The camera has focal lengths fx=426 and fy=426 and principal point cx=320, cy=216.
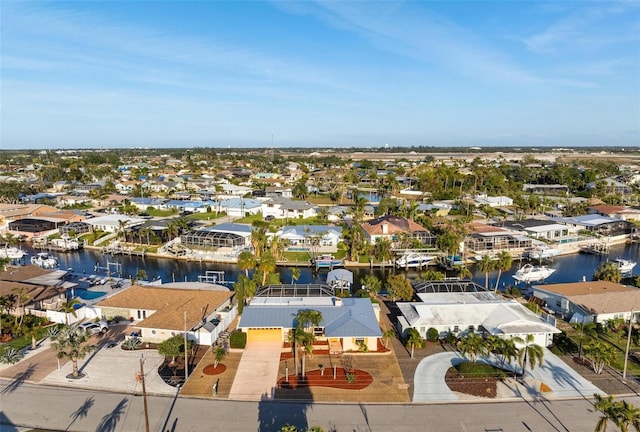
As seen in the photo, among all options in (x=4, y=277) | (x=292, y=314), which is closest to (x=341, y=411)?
(x=292, y=314)

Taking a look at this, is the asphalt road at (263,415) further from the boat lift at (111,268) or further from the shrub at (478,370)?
the boat lift at (111,268)

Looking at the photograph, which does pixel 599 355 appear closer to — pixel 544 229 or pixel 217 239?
pixel 544 229

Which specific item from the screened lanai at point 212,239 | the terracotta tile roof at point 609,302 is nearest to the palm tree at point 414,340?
the terracotta tile roof at point 609,302

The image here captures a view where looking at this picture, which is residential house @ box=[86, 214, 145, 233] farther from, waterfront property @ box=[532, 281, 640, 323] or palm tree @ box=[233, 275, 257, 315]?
waterfront property @ box=[532, 281, 640, 323]

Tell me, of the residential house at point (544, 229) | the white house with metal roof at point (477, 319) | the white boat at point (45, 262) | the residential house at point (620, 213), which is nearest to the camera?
the white house with metal roof at point (477, 319)

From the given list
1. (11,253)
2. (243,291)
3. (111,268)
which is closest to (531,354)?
(243,291)
